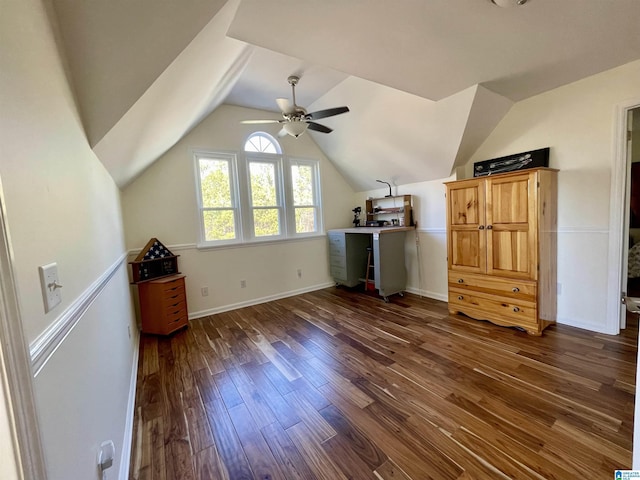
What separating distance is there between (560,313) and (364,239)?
266 centimetres

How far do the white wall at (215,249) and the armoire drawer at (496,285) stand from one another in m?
2.27

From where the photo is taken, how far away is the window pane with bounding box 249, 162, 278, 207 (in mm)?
4070

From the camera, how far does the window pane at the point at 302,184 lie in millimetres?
4484

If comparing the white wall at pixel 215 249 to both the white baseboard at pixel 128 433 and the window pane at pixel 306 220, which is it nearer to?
Result: the window pane at pixel 306 220

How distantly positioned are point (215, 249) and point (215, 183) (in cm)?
94

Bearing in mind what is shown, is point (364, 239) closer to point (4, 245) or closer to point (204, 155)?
point (204, 155)

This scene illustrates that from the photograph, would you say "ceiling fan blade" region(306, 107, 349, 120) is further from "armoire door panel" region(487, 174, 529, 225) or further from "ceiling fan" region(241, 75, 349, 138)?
"armoire door panel" region(487, 174, 529, 225)

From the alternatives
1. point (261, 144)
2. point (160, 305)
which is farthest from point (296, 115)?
point (160, 305)

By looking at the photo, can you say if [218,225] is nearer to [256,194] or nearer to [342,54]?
[256,194]

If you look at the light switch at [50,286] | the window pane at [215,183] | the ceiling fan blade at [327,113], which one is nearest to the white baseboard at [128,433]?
the light switch at [50,286]

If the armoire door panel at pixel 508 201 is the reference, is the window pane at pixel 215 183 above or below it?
above

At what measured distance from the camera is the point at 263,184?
13.6 feet

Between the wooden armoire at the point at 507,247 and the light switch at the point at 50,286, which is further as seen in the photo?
the wooden armoire at the point at 507,247

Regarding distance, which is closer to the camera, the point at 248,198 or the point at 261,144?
the point at 248,198
